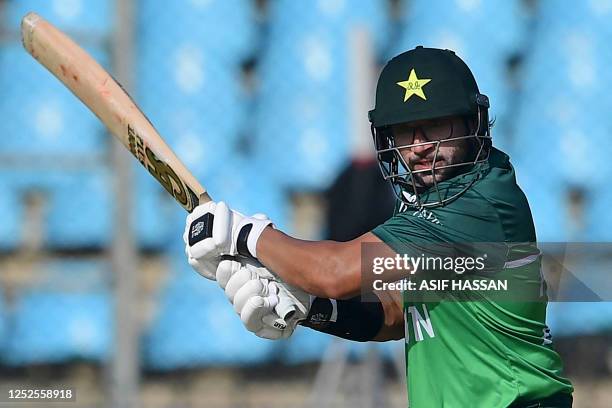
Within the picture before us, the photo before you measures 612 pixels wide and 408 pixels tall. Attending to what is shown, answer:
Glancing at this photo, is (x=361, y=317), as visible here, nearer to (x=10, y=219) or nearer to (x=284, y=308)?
(x=284, y=308)

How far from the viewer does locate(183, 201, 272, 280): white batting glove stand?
9.20 feet

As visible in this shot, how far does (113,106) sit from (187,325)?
2588 mm

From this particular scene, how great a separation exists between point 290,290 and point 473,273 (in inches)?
20.1

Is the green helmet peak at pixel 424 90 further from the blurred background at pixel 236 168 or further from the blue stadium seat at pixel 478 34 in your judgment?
the blue stadium seat at pixel 478 34

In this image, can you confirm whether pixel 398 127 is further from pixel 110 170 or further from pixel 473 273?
pixel 110 170

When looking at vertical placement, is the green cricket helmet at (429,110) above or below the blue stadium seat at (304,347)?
below

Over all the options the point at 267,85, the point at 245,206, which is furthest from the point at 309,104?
the point at 245,206

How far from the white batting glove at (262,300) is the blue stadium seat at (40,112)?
3.12 metres

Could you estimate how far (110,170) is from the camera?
5.13 metres

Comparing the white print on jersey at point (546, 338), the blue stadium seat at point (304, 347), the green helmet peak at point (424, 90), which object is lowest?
the white print on jersey at point (546, 338)

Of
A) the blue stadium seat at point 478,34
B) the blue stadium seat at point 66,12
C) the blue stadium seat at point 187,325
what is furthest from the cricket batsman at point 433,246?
the blue stadium seat at point 478,34

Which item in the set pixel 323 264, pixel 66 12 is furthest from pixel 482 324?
pixel 66 12

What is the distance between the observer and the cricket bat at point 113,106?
3.22m

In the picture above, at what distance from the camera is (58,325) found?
5.74 meters
